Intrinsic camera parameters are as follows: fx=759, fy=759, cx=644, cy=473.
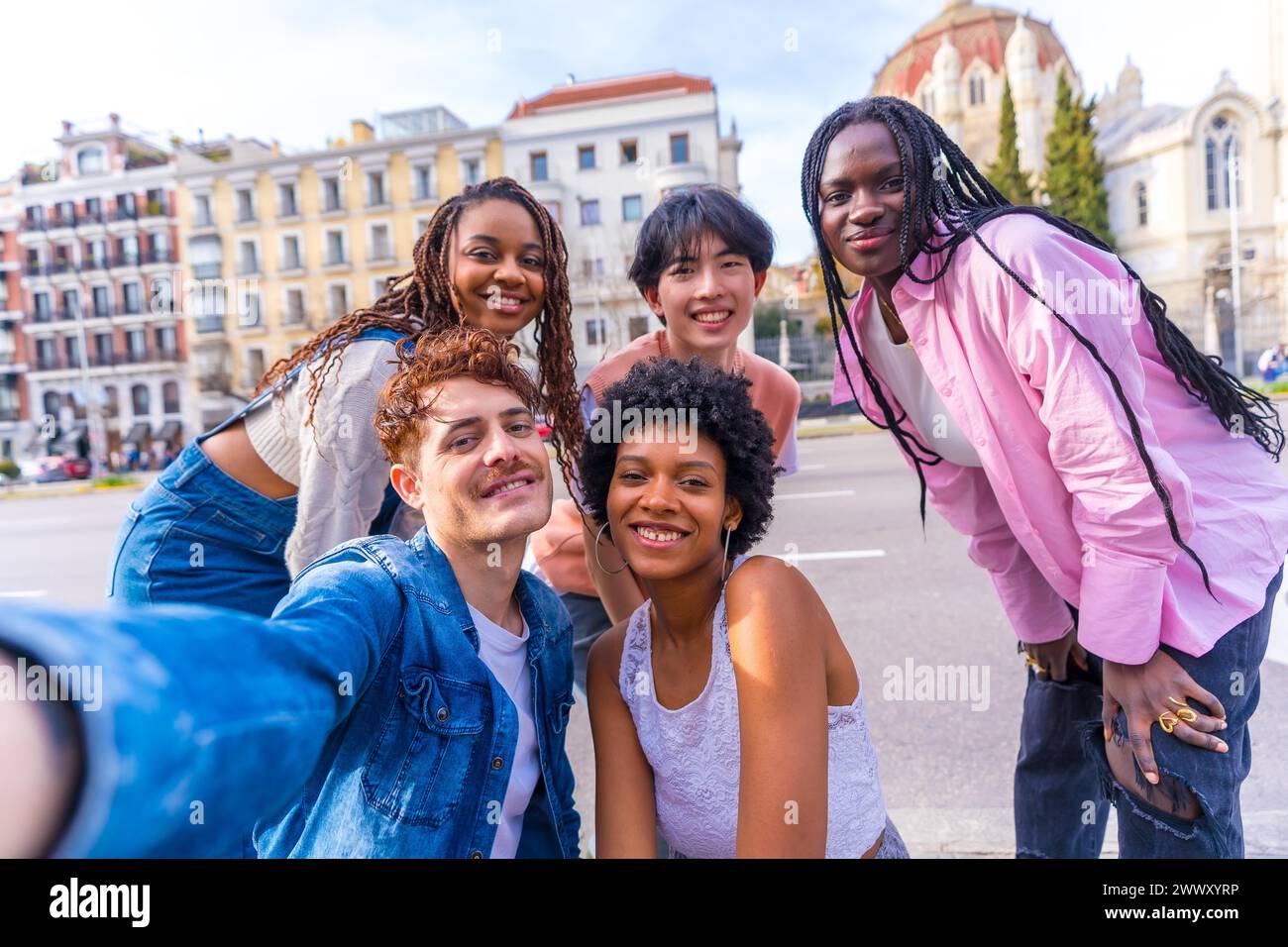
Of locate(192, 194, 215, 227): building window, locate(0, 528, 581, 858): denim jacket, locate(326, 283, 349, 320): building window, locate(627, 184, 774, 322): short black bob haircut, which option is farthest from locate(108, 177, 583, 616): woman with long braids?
locate(192, 194, 215, 227): building window

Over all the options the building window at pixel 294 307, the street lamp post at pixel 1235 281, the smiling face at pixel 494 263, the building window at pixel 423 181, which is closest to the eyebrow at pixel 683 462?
the smiling face at pixel 494 263

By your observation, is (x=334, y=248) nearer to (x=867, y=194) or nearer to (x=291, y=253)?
(x=291, y=253)

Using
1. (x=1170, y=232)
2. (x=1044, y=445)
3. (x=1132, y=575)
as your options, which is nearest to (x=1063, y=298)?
(x=1044, y=445)

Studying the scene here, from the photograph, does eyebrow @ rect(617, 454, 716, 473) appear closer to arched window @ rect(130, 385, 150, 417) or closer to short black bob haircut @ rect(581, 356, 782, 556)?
short black bob haircut @ rect(581, 356, 782, 556)

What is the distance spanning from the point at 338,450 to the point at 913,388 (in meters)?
1.32

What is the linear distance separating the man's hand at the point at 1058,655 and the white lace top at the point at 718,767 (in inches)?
24.7

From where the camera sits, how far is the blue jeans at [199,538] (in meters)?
1.81

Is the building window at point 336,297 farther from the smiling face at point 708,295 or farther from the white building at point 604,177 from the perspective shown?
the smiling face at point 708,295

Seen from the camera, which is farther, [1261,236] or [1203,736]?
[1261,236]

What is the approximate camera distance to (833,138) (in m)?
1.62

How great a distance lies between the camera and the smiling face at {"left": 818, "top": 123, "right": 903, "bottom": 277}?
1557 millimetres

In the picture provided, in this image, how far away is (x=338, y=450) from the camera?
1.66 meters
